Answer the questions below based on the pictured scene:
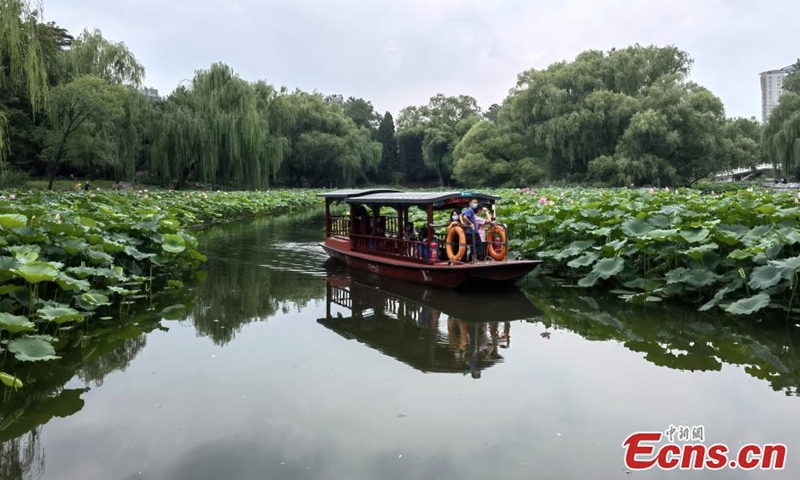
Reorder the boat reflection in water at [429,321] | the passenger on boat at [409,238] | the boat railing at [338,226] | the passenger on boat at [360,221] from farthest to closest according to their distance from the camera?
the boat railing at [338,226] < the passenger on boat at [360,221] < the passenger on boat at [409,238] < the boat reflection in water at [429,321]

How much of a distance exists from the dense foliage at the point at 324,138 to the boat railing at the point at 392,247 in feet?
45.6

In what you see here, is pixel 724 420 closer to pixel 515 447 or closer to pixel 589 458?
pixel 589 458

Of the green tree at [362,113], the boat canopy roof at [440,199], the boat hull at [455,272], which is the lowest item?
the boat hull at [455,272]

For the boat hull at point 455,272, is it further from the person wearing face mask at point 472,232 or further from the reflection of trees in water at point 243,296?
the reflection of trees in water at point 243,296

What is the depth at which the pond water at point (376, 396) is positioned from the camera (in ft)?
10.3

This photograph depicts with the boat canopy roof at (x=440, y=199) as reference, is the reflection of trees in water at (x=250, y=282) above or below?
below

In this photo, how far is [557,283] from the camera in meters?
8.27

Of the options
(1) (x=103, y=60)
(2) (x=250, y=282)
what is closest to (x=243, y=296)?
(2) (x=250, y=282)

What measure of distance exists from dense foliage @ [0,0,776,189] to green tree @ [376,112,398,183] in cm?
1657

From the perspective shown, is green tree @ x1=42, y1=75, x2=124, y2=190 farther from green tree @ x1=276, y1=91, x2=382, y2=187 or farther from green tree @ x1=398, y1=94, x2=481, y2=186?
green tree @ x1=398, y1=94, x2=481, y2=186

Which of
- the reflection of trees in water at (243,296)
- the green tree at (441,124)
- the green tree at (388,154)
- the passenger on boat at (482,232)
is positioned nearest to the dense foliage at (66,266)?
the reflection of trees in water at (243,296)

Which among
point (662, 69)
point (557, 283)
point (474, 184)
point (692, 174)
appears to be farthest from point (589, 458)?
point (474, 184)

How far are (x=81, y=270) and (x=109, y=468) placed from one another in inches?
110

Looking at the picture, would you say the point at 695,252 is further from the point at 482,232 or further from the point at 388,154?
the point at 388,154
